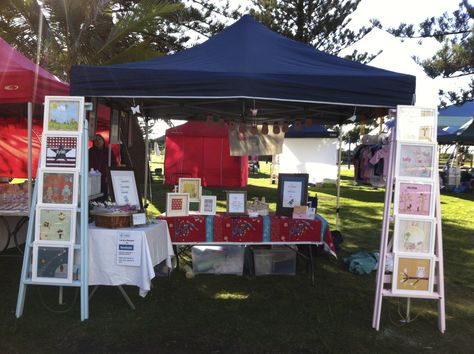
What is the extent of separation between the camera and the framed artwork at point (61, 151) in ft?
11.0

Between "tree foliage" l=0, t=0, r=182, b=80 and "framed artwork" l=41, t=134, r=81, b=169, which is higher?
"tree foliage" l=0, t=0, r=182, b=80

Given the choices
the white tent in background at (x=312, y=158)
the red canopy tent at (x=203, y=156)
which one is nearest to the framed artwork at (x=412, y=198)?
the red canopy tent at (x=203, y=156)

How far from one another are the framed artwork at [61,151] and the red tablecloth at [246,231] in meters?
1.26

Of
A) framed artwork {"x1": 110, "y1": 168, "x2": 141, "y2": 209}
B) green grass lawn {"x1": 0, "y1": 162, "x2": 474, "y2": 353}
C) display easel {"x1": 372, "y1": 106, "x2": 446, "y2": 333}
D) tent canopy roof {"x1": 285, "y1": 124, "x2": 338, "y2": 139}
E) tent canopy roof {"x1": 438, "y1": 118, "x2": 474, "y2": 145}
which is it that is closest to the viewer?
green grass lawn {"x1": 0, "y1": 162, "x2": 474, "y2": 353}

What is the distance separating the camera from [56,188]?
3365 mm

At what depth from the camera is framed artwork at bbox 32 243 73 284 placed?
3.34m

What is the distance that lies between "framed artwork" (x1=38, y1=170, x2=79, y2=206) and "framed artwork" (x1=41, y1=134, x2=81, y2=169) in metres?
0.07

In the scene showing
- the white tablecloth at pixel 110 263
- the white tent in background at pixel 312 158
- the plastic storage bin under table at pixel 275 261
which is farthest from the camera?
the white tent in background at pixel 312 158

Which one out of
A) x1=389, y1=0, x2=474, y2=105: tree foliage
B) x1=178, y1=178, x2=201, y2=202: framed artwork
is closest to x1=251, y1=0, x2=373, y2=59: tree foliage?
x1=389, y1=0, x2=474, y2=105: tree foliage

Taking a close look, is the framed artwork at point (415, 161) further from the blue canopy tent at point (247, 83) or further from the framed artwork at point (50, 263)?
the framed artwork at point (50, 263)

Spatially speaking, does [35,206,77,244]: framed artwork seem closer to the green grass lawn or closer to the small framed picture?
the green grass lawn

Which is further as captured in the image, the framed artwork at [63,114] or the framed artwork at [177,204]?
the framed artwork at [177,204]

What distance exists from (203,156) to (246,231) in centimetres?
907

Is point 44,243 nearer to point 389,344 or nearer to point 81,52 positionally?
point 389,344
